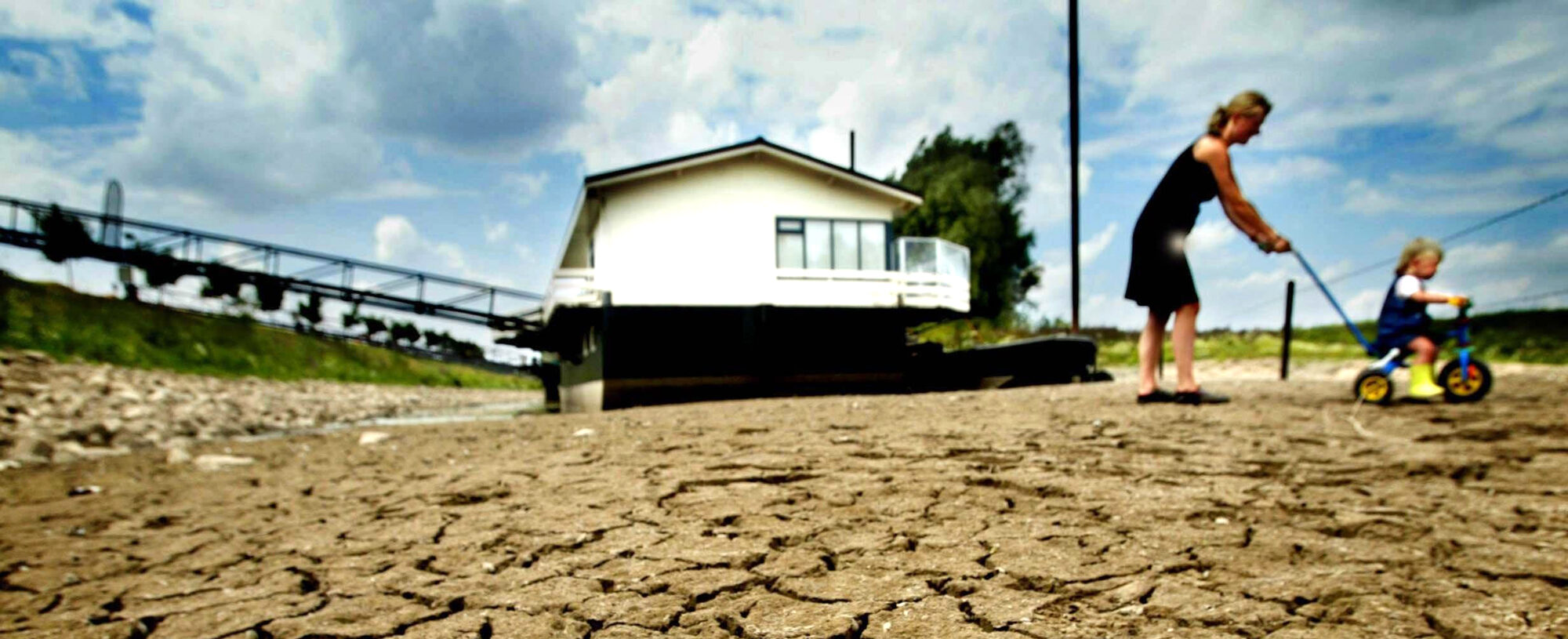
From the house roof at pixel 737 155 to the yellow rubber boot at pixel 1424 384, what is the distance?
9927mm

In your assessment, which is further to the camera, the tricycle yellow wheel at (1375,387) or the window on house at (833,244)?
the window on house at (833,244)

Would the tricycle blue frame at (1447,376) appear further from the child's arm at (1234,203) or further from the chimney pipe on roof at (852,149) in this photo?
the chimney pipe on roof at (852,149)

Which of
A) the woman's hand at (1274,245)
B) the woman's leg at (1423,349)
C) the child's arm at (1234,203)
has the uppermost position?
the child's arm at (1234,203)

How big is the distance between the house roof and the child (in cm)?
985

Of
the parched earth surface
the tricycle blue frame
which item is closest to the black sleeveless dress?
the tricycle blue frame

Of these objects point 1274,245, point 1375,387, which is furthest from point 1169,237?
point 1375,387

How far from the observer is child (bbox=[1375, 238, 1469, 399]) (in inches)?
211

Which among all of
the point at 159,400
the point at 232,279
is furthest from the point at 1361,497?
the point at 232,279

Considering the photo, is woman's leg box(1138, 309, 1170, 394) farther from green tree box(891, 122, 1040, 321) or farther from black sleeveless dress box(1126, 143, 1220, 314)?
green tree box(891, 122, 1040, 321)

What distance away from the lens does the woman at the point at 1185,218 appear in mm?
4172

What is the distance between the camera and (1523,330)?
12.2 m

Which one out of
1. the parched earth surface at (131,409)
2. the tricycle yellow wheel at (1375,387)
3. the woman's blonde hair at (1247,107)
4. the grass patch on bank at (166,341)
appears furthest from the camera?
the grass patch on bank at (166,341)

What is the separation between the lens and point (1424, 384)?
573cm

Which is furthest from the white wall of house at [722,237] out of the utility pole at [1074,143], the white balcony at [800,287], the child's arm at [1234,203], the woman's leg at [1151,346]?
the child's arm at [1234,203]
